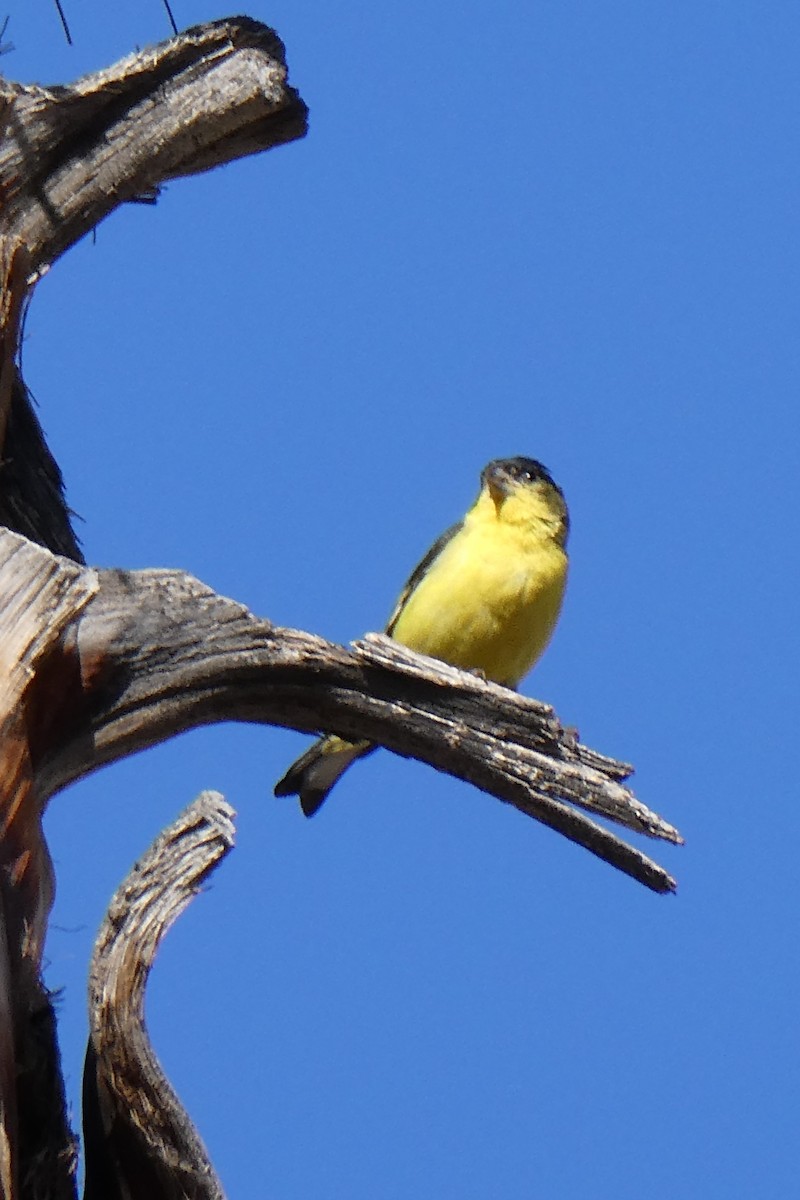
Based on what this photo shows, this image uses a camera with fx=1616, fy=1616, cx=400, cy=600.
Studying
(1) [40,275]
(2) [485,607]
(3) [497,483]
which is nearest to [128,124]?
(1) [40,275]

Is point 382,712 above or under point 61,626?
above

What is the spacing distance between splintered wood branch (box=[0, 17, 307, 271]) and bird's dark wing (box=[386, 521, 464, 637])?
2.96 m

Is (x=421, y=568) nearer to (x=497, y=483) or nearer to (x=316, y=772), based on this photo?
(x=497, y=483)

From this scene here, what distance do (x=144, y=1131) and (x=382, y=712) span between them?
1293mm

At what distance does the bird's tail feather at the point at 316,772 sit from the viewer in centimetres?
710

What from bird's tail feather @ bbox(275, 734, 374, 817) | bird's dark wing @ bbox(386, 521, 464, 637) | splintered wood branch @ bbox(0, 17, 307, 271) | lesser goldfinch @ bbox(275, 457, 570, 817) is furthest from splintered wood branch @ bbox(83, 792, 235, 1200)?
bird's dark wing @ bbox(386, 521, 464, 637)

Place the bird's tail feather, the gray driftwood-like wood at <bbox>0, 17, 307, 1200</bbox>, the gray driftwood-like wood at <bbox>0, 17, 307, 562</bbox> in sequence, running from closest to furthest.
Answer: the gray driftwood-like wood at <bbox>0, 17, 307, 1200</bbox>
the gray driftwood-like wood at <bbox>0, 17, 307, 562</bbox>
the bird's tail feather

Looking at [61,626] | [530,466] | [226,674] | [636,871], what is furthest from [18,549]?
[530,466]

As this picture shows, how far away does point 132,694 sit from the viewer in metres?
4.39

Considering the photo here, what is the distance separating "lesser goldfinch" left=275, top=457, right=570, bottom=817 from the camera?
719 centimetres

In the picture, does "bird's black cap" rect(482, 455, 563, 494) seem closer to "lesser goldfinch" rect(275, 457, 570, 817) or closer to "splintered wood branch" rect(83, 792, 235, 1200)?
"lesser goldfinch" rect(275, 457, 570, 817)

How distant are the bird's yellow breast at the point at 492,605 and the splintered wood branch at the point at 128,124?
2447 mm

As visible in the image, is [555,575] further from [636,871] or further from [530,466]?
[636,871]

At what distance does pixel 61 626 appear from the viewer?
157 inches
